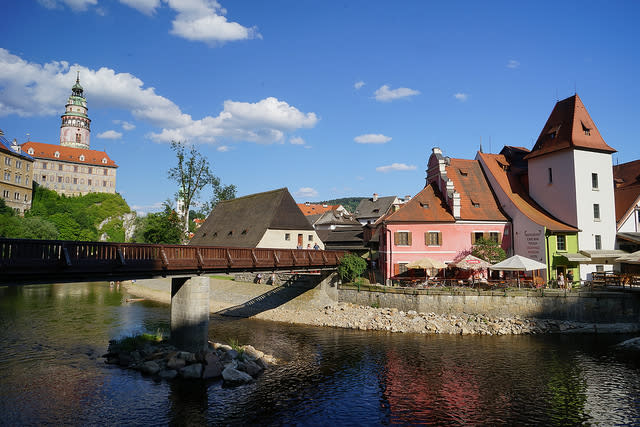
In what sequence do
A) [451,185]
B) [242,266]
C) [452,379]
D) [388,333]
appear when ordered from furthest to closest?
[451,185]
[388,333]
[242,266]
[452,379]

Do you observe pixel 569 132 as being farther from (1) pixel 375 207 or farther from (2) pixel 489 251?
(1) pixel 375 207

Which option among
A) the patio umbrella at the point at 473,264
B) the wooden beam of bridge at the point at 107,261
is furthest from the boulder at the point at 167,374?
the patio umbrella at the point at 473,264

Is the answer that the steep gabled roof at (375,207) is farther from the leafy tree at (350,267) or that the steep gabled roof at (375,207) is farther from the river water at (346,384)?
the river water at (346,384)

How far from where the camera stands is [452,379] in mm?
20266

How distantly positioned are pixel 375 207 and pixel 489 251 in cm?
4406

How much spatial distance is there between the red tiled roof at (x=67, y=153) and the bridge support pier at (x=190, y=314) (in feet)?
309

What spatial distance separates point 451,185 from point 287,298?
1859 cm

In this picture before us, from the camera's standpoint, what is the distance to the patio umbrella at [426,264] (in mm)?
35000

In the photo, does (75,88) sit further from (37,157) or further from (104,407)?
(104,407)

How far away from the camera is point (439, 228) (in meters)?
38.5

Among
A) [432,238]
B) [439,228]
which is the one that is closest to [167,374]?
[432,238]

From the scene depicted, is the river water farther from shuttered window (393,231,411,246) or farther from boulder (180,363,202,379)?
shuttered window (393,231,411,246)

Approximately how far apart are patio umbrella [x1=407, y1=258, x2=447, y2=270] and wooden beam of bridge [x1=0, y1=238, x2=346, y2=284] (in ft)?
43.8

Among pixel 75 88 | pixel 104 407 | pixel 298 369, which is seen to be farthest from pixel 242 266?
pixel 75 88
